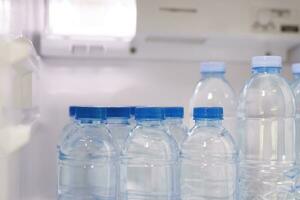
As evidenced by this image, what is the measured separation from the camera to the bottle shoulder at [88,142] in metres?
1.29

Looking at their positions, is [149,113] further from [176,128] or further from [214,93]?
[214,93]

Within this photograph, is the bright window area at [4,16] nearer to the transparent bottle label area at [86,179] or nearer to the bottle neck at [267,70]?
the transparent bottle label area at [86,179]

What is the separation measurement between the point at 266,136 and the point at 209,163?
244mm

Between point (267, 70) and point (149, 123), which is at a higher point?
point (267, 70)

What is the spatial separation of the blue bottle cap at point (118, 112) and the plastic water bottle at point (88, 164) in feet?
0.11

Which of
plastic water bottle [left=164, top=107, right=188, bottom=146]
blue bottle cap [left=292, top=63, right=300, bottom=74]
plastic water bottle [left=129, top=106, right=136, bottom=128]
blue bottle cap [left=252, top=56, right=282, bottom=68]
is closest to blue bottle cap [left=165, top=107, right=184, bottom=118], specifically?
plastic water bottle [left=164, top=107, right=188, bottom=146]

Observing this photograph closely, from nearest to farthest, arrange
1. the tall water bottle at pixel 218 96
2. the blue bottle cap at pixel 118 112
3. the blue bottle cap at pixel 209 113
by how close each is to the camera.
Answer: the blue bottle cap at pixel 209 113 → the blue bottle cap at pixel 118 112 → the tall water bottle at pixel 218 96

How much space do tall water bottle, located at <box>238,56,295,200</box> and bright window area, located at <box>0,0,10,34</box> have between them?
70 cm

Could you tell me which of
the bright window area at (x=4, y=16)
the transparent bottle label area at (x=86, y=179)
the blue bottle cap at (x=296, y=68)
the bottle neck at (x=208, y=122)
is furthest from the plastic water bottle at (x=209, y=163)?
the bright window area at (x=4, y=16)

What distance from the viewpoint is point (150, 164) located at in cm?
133

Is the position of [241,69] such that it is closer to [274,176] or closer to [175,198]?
[274,176]

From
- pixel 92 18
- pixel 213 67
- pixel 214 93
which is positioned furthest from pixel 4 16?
pixel 214 93

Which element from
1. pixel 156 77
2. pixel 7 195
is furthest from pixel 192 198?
pixel 7 195

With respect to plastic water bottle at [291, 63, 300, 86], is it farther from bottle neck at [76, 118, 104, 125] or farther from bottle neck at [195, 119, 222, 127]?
bottle neck at [76, 118, 104, 125]
